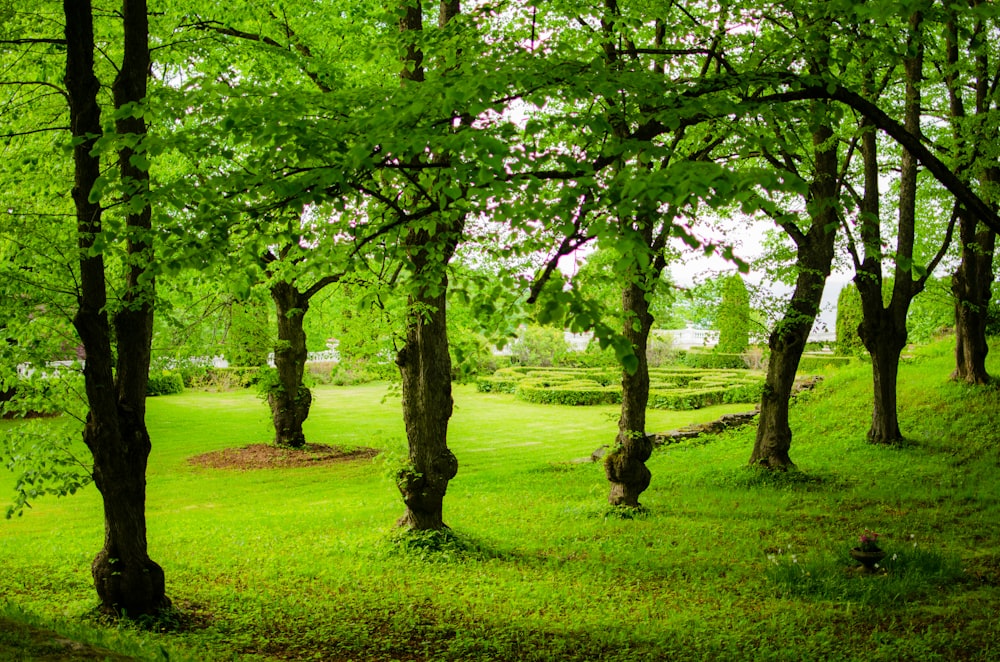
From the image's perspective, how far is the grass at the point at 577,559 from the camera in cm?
565

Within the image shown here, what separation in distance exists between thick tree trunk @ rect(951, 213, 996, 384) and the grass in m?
0.79

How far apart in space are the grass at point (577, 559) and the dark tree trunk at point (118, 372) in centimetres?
41

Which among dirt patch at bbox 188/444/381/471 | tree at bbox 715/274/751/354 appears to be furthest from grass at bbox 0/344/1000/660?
tree at bbox 715/274/751/354

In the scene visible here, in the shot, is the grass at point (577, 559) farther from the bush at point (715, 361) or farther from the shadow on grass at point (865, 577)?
the bush at point (715, 361)

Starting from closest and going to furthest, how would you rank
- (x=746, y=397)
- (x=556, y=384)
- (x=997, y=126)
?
(x=997, y=126)
(x=746, y=397)
(x=556, y=384)

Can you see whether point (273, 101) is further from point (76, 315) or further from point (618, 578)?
point (618, 578)

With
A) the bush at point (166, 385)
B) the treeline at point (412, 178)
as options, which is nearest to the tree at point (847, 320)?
the treeline at point (412, 178)

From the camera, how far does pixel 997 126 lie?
11578mm

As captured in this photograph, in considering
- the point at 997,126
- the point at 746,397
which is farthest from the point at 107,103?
the point at 746,397

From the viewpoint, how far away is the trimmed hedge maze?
2456 cm

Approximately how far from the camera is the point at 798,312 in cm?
1188

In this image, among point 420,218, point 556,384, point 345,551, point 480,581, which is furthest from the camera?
point 556,384

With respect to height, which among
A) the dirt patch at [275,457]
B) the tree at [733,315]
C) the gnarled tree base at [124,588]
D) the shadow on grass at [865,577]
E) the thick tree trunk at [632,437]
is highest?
the tree at [733,315]

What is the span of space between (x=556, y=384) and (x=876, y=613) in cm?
2295
